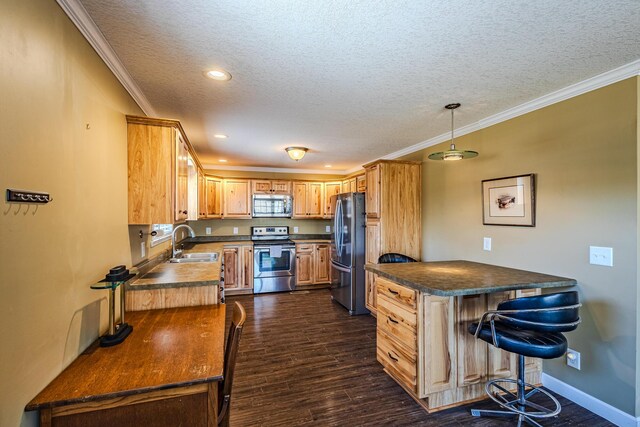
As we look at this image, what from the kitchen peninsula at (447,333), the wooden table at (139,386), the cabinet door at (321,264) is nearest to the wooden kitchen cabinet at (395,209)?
the kitchen peninsula at (447,333)

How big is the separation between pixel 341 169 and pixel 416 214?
2724 mm

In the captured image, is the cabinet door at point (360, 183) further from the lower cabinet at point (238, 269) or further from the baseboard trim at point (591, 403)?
the baseboard trim at point (591, 403)

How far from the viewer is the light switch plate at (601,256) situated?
2.02 meters

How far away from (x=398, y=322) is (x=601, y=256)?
1.54 metres

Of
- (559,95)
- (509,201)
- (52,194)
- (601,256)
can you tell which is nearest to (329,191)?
(509,201)

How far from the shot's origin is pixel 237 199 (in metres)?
5.60

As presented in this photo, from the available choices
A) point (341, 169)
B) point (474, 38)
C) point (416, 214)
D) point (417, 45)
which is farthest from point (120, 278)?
point (341, 169)

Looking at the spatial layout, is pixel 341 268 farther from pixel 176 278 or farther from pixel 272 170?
pixel 176 278

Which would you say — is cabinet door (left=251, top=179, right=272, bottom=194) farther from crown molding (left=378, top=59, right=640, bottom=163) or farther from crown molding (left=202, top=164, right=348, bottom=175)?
crown molding (left=378, top=59, right=640, bottom=163)

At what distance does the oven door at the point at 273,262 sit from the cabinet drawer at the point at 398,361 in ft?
9.88

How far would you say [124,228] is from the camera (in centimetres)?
202

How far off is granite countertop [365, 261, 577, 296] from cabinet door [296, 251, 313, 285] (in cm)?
303

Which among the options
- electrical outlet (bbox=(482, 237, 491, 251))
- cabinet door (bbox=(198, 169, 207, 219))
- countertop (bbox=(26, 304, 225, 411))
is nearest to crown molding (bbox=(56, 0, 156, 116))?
countertop (bbox=(26, 304, 225, 411))

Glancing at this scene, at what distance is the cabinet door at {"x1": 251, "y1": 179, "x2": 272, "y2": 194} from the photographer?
5.68 meters
